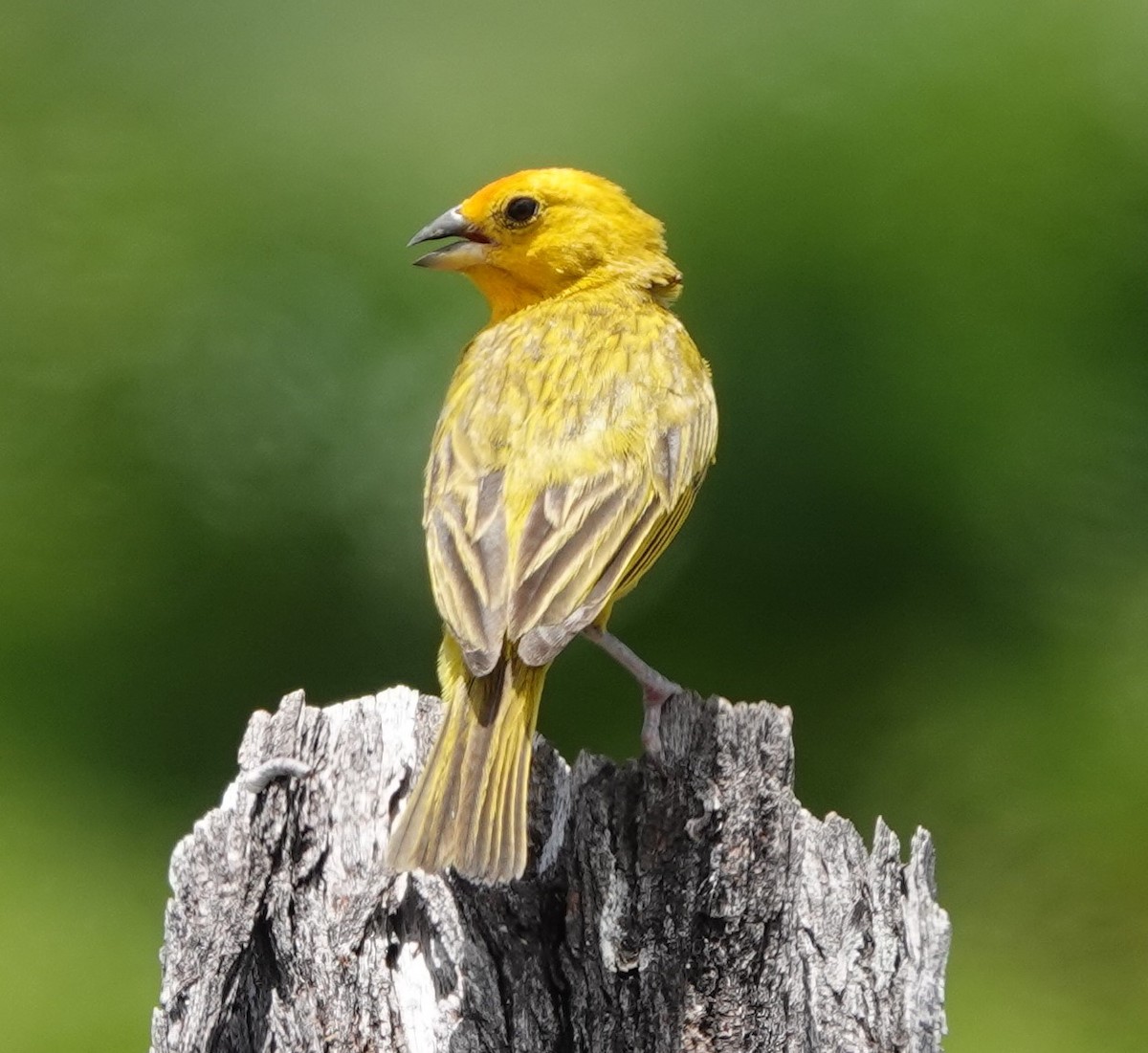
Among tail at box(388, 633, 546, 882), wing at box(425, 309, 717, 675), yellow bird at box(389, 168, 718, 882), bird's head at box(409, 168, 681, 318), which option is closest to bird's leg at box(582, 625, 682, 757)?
yellow bird at box(389, 168, 718, 882)

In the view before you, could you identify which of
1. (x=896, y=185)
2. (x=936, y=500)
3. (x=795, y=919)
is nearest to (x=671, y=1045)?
(x=795, y=919)

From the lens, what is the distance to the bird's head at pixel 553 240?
19.2 feet

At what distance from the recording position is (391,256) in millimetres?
5680

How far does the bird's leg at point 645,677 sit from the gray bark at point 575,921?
251mm

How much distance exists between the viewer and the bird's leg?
4339 millimetres

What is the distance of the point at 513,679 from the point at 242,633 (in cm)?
145

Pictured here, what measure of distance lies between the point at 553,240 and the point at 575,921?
2.61 metres

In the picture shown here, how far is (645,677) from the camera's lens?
4.65m

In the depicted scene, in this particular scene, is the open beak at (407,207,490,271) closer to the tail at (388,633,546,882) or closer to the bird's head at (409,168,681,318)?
the bird's head at (409,168,681,318)

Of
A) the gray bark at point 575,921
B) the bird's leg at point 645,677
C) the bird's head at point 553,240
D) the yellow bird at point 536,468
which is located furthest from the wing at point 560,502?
the bird's head at point 553,240

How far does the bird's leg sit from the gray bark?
251 millimetres

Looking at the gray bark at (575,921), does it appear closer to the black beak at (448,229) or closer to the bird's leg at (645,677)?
the bird's leg at (645,677)

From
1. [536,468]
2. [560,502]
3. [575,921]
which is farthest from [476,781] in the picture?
[536,468]

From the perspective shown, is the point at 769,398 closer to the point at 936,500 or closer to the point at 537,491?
the point at 936,500
